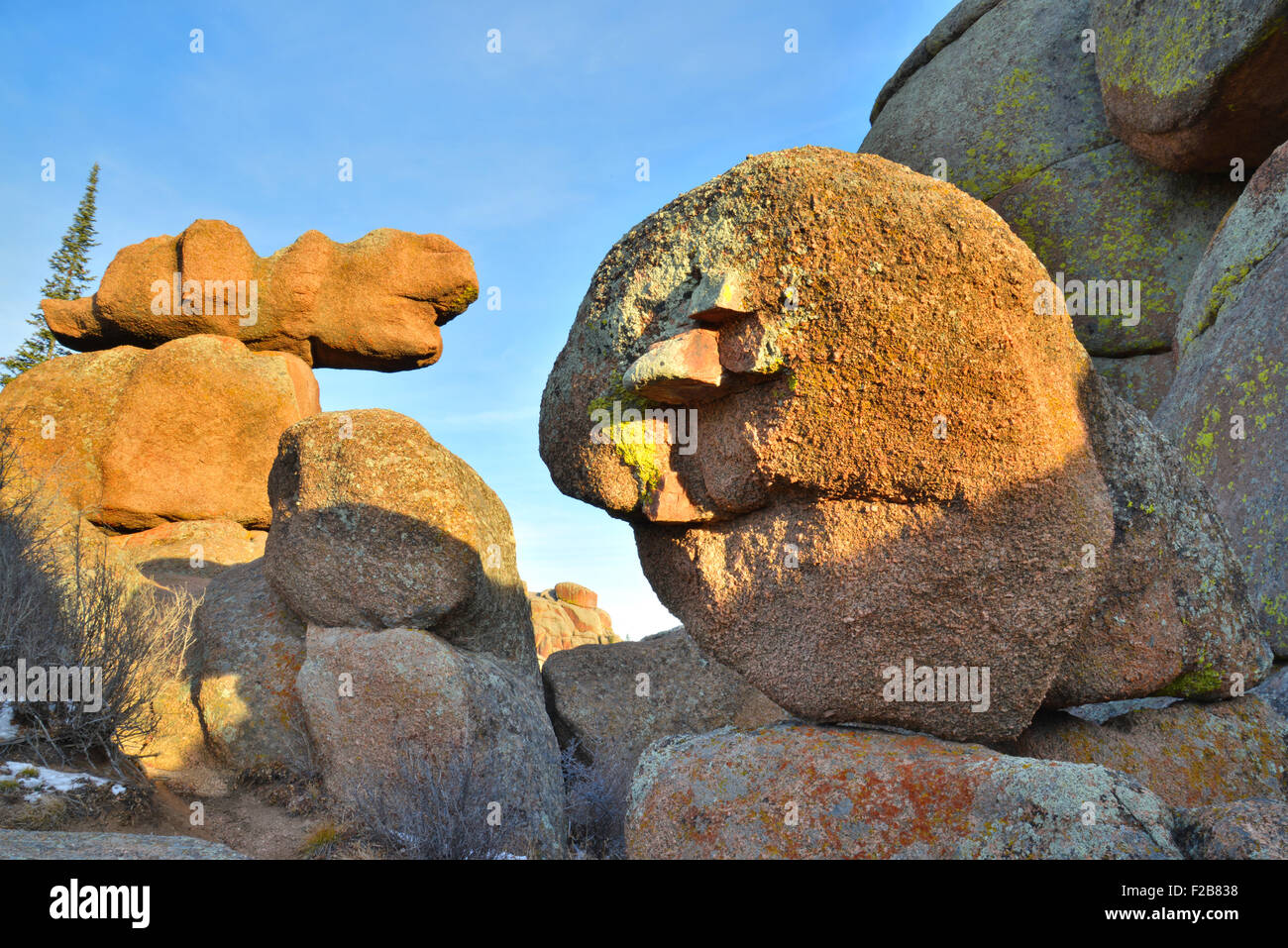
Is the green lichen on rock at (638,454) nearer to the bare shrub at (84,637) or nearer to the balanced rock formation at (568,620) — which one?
the bare shrub at (84,637)

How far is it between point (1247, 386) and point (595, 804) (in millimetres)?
6138

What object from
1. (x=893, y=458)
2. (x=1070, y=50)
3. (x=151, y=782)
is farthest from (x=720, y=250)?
(x=1070, y=50)

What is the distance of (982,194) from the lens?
1034 cm

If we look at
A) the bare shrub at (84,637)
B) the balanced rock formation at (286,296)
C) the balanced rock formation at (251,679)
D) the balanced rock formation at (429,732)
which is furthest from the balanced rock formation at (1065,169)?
the bare shrub at (84,637)

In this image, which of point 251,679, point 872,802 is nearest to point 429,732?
point 251,679

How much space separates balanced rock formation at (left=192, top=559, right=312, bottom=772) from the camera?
6730 mm

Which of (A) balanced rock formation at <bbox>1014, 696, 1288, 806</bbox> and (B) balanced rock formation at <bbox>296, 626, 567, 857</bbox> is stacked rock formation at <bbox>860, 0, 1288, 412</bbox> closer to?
(A) balanced rock formation at <bbox>1014, 696, 1288, 806</bbox>

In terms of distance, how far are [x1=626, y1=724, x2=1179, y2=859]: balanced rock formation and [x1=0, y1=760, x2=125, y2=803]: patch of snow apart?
14.5 ft

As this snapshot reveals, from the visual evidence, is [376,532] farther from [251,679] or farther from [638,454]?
[638,454]

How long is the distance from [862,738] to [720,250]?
73.2 inches

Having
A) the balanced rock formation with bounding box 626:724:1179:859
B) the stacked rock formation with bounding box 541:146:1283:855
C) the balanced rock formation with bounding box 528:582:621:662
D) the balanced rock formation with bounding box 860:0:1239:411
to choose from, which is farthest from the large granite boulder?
the balanced rock formation with bounding box 528:582:621:662

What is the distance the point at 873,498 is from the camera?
2963mm

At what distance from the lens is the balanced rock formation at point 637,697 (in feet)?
25.3

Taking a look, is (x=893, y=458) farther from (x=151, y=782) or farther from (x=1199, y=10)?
(x=1199, y=10)
